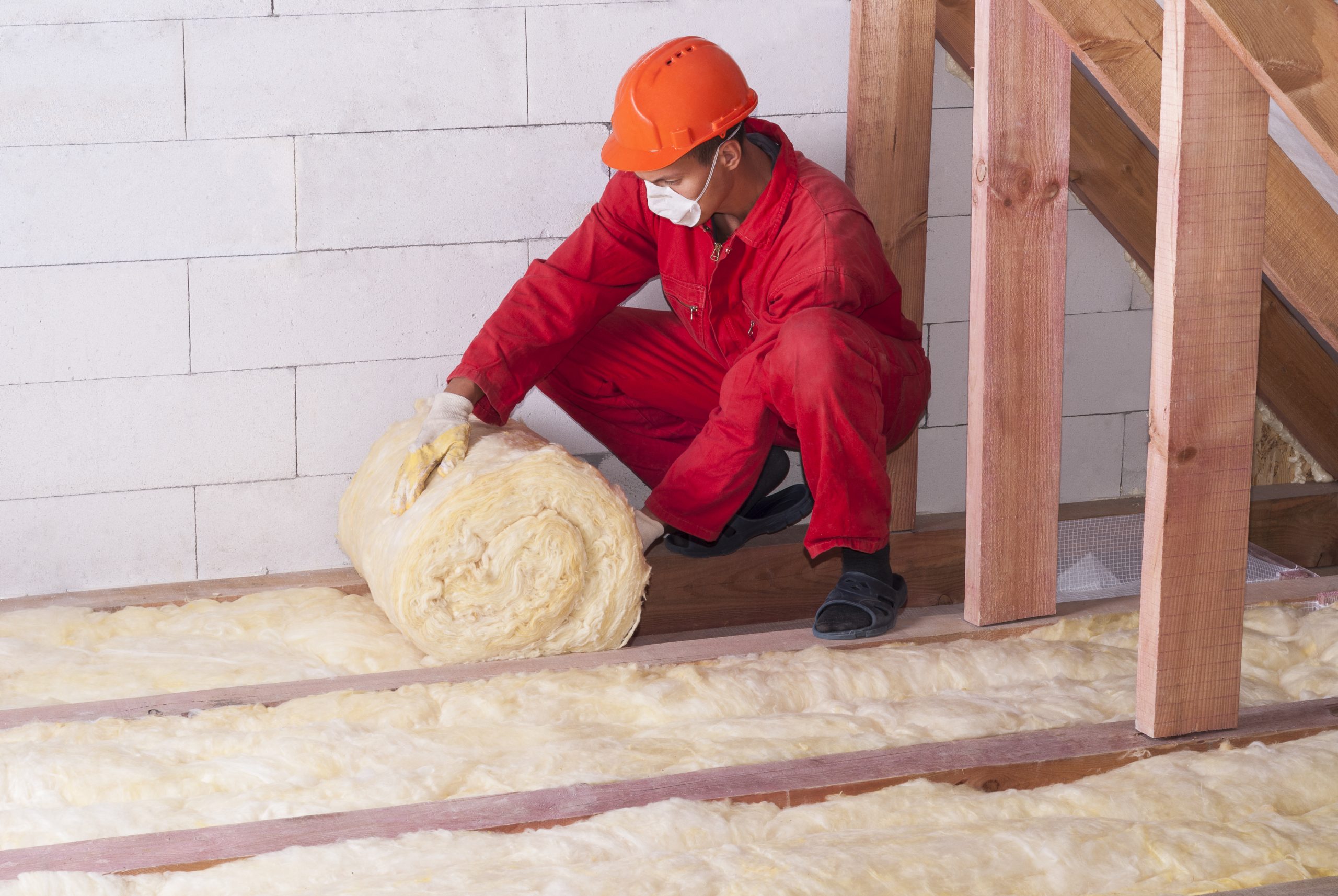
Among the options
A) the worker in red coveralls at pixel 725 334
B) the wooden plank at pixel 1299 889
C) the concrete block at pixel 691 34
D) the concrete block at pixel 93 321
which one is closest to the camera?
the wooden plank at pixel 1299 889

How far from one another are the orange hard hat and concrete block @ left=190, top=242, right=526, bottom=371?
607mm

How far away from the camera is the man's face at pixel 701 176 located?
2129mm

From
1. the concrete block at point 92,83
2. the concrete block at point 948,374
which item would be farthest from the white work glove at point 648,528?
the concrete block at point 92,83

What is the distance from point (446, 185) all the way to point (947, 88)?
1245 mm

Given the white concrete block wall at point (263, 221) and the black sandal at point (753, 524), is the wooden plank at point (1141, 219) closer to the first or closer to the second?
the white concrete block wall at point (263, 221)

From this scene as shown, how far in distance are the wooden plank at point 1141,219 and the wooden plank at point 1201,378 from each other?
3.81 feet

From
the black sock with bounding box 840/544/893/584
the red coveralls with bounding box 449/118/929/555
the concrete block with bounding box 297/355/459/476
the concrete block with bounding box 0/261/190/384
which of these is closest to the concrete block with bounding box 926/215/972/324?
the red coveralls with bounding box 449/118/929/555

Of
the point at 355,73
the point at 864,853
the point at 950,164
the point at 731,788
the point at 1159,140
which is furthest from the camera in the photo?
the point at 950,164

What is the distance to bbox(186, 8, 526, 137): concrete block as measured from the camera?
2.42 metres

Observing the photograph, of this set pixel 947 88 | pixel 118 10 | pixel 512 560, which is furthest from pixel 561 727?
pixel 947 88

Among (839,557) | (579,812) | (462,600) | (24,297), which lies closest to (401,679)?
(462,600)

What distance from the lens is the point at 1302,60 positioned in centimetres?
121

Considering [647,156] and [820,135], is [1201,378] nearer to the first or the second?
[647,156]

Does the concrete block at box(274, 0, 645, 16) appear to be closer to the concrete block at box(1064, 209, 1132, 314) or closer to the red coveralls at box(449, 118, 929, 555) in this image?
the red coveralls at box(449, 118, 929, 555)
